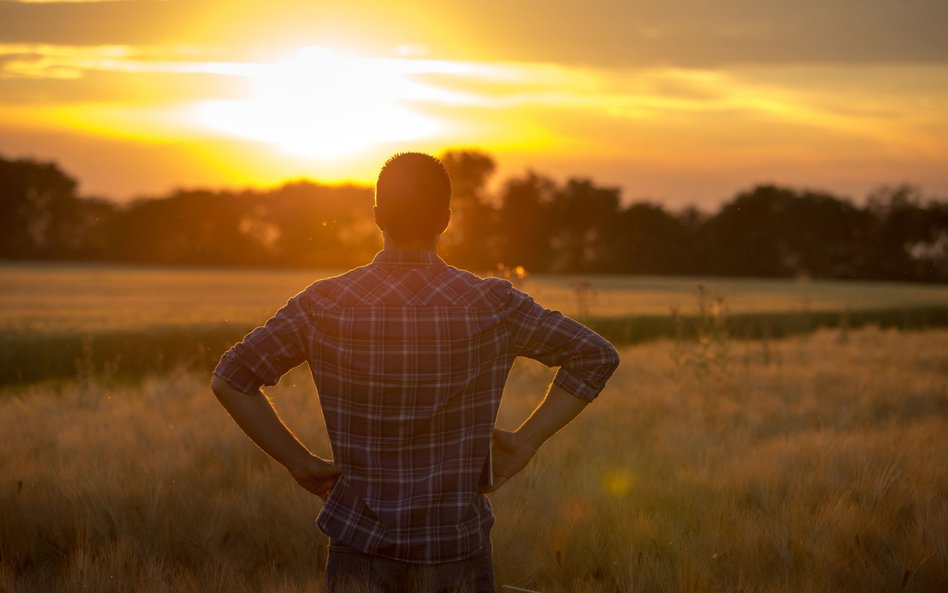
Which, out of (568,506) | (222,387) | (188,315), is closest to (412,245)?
(222,387)

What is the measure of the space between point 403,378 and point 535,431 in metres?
0.54

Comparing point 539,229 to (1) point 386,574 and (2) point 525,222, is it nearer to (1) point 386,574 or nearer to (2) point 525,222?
(2) point 525,222

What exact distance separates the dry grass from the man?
0.42 m

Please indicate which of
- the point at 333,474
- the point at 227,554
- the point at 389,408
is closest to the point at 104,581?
the point at 227,554

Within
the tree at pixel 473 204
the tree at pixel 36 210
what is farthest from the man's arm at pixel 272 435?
the tree at pixel 36 210

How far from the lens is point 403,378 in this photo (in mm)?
2758

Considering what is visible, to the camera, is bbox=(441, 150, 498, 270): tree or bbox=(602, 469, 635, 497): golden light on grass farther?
bbox=(441, 150, 498, 270): tree

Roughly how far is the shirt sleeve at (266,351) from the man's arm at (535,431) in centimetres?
78

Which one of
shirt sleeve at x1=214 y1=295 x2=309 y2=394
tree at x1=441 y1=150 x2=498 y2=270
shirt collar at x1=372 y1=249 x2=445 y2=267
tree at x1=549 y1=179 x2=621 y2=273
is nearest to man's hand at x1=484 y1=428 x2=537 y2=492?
shirt collar at x1=372 y1=249 x2=445 y2=267

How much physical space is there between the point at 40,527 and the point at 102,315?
14.2m

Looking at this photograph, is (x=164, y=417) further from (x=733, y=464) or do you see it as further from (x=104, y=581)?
(x=733, y=464)

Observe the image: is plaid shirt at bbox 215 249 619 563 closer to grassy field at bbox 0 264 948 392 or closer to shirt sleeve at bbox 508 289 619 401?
shirt sleeve at bbox 508 289 619 401

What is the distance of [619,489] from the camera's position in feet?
16.8

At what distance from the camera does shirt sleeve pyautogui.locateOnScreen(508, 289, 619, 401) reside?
2.91 m
